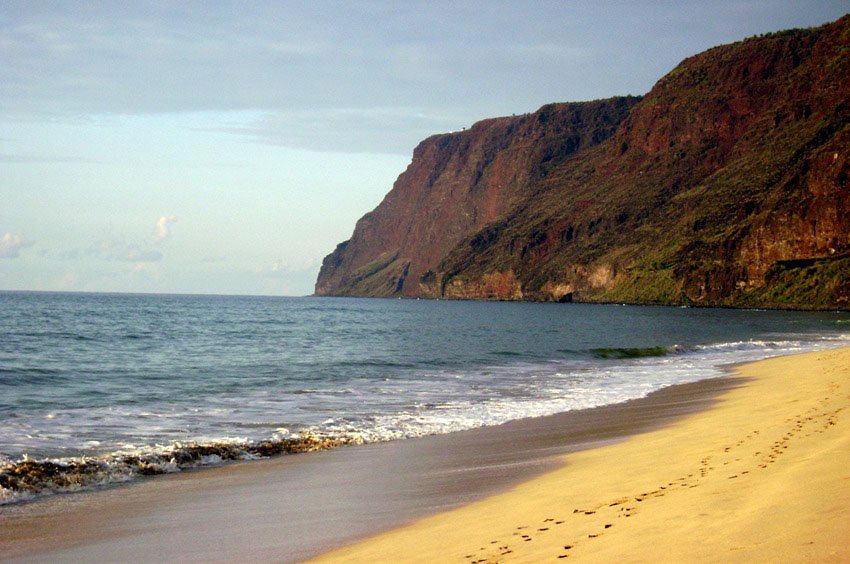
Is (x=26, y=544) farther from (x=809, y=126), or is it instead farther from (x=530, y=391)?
(x=809, y=126)

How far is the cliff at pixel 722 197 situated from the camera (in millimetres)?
114688

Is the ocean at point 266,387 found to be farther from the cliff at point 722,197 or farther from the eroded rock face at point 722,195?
the eroded rock face at point 722,195

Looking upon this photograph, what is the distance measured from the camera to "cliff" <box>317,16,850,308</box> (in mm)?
114688

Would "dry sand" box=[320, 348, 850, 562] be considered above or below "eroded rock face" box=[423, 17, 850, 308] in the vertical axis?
below

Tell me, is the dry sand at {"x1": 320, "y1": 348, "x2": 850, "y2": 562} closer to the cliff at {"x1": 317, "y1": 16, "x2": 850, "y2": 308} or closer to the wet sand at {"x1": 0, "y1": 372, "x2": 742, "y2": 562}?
the wet sand at {"x1": 0, "y1": 372, "x2": 742, "y2": 562}

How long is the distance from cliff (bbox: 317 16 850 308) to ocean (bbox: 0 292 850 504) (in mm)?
66356

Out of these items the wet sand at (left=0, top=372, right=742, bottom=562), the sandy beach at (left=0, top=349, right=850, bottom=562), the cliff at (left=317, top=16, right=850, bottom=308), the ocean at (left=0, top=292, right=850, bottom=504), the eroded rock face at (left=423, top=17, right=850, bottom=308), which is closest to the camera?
the sandy beach at (left=0, top=349, right=850, bottom=562)

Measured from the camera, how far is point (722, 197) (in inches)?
5571

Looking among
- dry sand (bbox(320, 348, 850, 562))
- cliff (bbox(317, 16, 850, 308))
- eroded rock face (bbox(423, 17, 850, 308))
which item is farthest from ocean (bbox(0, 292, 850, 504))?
eroded rock face (bbox(423, 17, 850, 308))

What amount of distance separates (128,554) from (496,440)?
29.4 feet

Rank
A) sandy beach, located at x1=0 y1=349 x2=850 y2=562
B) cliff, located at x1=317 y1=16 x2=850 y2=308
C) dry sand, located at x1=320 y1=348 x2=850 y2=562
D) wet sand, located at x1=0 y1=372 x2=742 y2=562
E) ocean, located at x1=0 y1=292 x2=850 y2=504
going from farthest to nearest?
cliff, located at x1=317 y1=16 x2=850 y2=308
ocean, located at x1=0 y1=292 x2=850 y2=504
wet sand, located at x1=0 y1=372 x2=742 y2=562
sandy beach, located at x1=0 y1=349 x2=850 y2=562
dry sand, located at x1=320 y1=348 x2=850 y2=562

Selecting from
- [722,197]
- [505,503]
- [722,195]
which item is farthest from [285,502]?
[722,195]

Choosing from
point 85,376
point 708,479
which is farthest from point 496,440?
point 85,376

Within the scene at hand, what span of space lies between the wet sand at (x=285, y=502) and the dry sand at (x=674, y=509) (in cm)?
74
